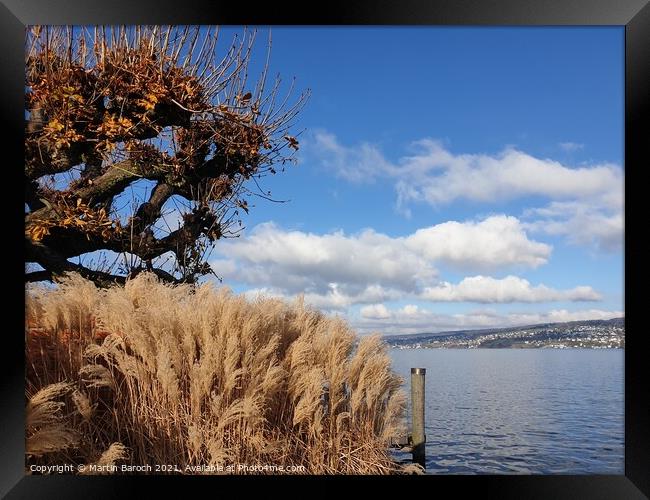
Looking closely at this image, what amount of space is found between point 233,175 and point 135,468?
2.53 meters

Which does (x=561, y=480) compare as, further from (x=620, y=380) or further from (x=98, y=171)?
(x=98, y=171)

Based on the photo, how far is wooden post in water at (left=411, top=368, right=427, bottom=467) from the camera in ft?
14.4

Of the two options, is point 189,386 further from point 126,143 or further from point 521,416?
point 521,416

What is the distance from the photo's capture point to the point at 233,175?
469cm

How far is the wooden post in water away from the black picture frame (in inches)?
53.0

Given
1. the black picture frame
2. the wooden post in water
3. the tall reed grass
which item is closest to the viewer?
the black picture frame

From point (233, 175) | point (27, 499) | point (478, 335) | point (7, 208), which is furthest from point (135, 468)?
point (478, 335)

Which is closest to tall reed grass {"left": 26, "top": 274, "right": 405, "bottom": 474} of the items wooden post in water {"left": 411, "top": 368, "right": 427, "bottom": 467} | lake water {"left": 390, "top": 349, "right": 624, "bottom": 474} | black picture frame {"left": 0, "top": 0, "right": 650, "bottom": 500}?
black picture frame {"left": 0, "top": 0, "right": 650, "bottom": 500}

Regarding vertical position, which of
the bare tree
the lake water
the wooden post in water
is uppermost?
the bare tree

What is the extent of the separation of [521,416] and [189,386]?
21.9 feet

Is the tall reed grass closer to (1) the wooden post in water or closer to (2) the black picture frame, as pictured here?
(2) the black picture frame
